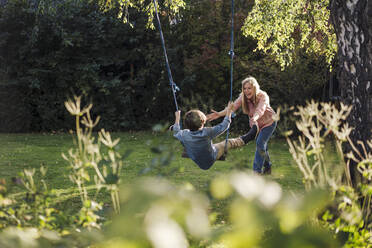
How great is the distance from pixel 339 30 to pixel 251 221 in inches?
137

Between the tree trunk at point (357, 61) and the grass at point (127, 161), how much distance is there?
0.67 meters

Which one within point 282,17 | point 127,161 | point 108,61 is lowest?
point 127,161

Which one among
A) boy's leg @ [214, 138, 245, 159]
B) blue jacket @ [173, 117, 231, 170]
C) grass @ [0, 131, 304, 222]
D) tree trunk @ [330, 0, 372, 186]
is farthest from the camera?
grass @ [0, 131, 304, 222]

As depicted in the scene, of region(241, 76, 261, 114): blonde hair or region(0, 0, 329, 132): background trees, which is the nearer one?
region(241, 76, 261, 114): blonde hair

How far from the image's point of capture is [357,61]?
3703 millimetres

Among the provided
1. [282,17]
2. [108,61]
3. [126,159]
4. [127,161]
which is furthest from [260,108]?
[108,61]

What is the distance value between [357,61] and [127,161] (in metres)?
5.16

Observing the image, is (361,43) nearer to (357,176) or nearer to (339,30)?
(339,30)

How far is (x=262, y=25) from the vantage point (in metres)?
7.98

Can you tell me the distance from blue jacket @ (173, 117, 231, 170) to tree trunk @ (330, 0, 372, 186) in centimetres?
152

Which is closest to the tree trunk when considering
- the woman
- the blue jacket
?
the blue jacket

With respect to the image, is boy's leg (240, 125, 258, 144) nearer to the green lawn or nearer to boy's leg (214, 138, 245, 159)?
boy's leg (214, 138, 245, 159)

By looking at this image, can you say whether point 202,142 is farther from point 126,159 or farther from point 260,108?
point 126,159

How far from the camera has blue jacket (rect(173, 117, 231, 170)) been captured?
4.88 metres
